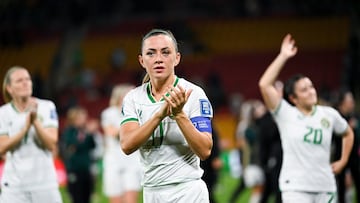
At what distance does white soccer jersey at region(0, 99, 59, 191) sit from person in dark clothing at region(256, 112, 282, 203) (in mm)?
3556

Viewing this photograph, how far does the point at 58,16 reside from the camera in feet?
105

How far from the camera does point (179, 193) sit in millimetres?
6078

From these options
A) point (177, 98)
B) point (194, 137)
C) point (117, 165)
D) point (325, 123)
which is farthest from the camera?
point (117, 165)

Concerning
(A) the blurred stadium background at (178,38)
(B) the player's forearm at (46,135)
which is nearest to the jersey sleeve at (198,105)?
(B) the player's forearm at (46,135)

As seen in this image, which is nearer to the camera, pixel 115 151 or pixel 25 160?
pixel 25 160

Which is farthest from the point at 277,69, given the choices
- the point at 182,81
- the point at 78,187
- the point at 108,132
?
the point at 78,187

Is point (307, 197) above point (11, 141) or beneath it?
beneath

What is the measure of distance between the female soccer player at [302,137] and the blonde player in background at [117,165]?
4219mm

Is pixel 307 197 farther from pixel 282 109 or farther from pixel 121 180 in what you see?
pixel 121 180

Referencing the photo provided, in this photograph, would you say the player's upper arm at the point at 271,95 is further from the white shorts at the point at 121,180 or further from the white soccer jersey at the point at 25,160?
the white shorts at the point at 121,180

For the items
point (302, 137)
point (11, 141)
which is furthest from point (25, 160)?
point (302, 137)

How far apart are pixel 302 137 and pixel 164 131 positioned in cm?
281

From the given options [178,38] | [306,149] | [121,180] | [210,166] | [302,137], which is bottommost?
[121,180]

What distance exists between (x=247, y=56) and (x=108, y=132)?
65.0 ft
